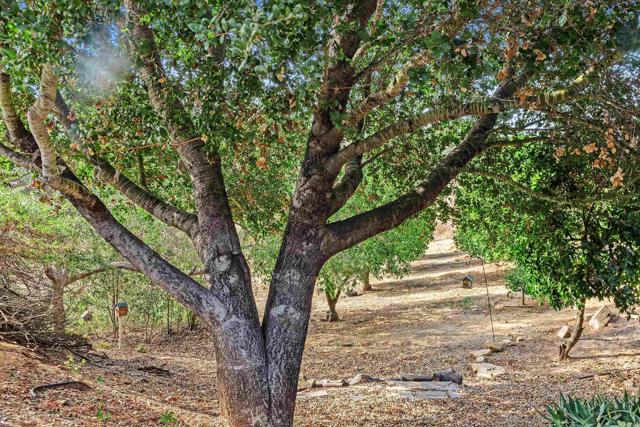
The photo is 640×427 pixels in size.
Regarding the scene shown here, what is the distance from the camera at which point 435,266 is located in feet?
97.9

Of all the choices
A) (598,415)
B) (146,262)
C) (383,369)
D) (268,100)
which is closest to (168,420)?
(146,262)

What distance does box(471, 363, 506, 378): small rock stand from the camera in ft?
31.3

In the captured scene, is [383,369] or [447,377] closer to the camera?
[447,377]

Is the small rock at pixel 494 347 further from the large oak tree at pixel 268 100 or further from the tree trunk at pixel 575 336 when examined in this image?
the large oak tree at pixel 268 100

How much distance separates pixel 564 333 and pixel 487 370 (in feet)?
11.3

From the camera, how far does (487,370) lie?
9.73 m

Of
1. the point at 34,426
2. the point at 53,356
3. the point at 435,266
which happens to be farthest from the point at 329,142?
the point at 435,266

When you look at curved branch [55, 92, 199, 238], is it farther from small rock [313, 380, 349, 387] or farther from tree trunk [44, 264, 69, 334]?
small rock [313, 380, 349, 387]

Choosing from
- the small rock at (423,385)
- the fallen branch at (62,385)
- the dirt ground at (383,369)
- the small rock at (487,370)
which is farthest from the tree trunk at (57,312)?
the small rock at (487,370)

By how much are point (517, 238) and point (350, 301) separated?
13.7 metres

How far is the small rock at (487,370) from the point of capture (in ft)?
31.3

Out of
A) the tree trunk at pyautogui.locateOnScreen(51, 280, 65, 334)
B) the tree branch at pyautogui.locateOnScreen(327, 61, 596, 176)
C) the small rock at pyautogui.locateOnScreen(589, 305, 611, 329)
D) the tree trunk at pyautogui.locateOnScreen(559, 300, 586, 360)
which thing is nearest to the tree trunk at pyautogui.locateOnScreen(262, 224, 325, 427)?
the tree branch at pyautogui.locateOnScreen(327, 61, 596, 176)

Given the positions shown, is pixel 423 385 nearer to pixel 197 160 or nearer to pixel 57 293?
pixel 197 160

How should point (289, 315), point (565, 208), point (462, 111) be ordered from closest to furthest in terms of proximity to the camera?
point (462, 111)
point (289, 315)
point (565, 208)
